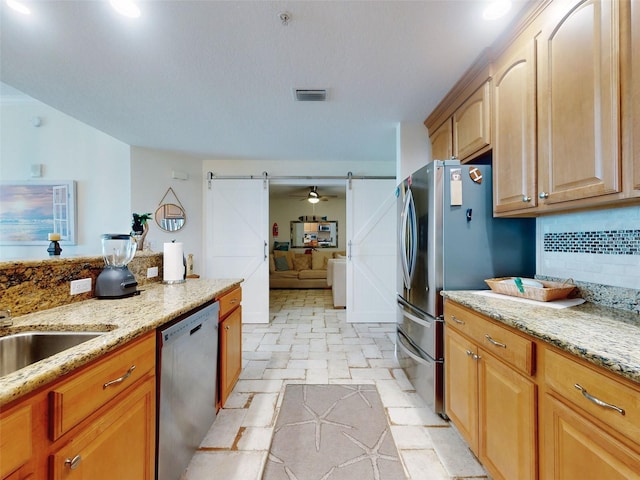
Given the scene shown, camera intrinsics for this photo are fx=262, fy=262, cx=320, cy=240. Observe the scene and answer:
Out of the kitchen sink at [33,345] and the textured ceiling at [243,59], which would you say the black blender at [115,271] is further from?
the textured ceiling at [243,59]

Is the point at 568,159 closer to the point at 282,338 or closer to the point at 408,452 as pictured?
the point at 408,452

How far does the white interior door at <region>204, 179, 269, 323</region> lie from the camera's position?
3.95 meters

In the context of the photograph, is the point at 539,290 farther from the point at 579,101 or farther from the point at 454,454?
the point at 454,454

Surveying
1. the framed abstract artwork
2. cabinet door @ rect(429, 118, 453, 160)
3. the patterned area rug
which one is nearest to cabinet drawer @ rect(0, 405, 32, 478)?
the patterned area rug

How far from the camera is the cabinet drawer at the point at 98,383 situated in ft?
2.28

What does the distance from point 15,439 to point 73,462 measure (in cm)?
21

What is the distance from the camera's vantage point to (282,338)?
128 inches

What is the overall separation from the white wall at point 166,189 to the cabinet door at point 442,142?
3208 millimetres

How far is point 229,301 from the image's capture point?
6.36 feet

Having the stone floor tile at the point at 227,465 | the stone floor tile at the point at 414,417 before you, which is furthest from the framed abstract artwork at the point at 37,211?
the stone floor tile at the point at 414,417

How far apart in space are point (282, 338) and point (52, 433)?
105 inches

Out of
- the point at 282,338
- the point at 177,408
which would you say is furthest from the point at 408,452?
the point at 282,338

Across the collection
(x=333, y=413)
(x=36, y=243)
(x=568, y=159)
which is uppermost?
(x=568, y=159)

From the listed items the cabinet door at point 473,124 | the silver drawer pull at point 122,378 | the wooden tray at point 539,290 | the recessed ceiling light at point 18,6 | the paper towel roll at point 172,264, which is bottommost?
the silver drawer pull at point 122,378
